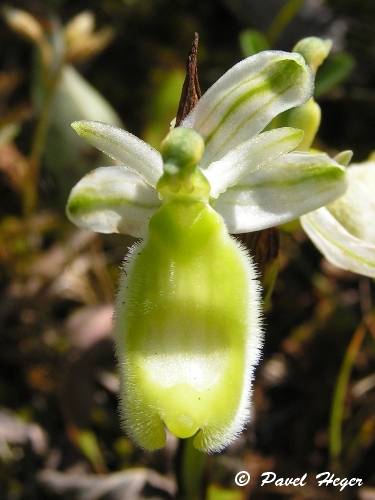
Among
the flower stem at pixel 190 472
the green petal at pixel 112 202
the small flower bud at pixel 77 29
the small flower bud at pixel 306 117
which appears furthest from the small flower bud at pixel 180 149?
the small flower bud at pixel 77 29

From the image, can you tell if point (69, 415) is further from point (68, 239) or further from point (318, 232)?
point (318, 232)

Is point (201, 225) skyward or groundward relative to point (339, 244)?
skyward

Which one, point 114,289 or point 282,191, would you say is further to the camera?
point 114,289

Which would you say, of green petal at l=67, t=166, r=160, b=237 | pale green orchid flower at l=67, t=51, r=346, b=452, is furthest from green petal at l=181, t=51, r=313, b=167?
green petal at l=67, t=166, r=160, b=237

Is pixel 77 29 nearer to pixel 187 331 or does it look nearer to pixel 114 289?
pixel 114 289

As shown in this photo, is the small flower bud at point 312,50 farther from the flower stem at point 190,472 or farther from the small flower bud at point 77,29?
the small flower bud at point 77,29

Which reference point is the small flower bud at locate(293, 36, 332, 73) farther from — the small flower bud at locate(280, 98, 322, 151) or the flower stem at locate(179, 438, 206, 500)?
the flower stem at locate(179, 438, 206, 500)

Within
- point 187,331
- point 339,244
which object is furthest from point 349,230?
point 187,331

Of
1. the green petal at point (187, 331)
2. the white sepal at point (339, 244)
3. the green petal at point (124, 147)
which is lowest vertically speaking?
the white sepal at point (339, 244)
